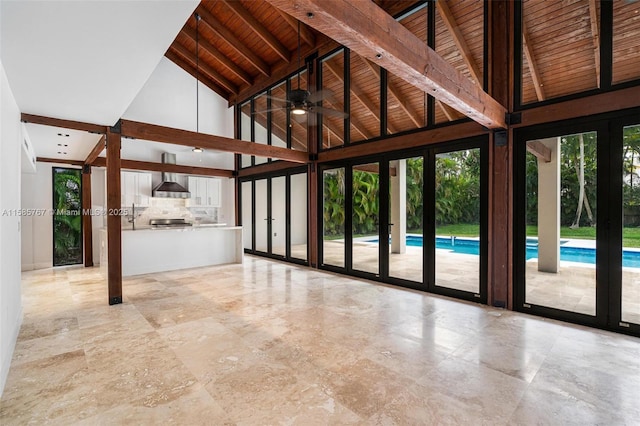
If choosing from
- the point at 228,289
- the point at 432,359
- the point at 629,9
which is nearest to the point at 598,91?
the point at 629,9

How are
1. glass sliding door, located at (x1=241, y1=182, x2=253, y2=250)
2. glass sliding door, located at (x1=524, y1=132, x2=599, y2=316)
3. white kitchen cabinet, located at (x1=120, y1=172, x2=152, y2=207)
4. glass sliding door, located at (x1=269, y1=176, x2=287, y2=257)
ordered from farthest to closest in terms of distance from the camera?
glass sliding door, located at (x1=241, y1=182, x2=253, y2=250) → glass sliding door, located at (x1=269, y1=176, x2=287, y2=257) → white kitchen cabinet, located at (x1=120, y1=172, x2=152, y2=207) → glass sliding door, located at (x1=524, y1=132, x2=599, y2=316)

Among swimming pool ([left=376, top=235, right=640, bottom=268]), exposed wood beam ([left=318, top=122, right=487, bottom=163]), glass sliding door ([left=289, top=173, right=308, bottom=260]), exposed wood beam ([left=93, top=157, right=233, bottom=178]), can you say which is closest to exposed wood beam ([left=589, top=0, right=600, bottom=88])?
exposed wood beam ([left=318, top=122, right=487, bottom=163])

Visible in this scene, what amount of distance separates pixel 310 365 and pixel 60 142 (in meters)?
5.91

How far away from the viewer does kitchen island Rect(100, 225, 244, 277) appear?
6395mm

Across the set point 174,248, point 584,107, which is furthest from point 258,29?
point 584,107

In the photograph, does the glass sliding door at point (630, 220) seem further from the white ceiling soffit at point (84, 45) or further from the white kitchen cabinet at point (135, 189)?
the white kitchen cabinet at point (135, 189)

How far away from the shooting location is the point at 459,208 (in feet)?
15.6

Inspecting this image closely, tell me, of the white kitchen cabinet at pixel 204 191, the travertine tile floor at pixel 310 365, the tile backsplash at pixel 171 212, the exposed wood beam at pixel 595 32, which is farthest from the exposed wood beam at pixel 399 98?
the tile backsplash at pixel 171 212

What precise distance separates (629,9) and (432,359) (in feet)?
13.8

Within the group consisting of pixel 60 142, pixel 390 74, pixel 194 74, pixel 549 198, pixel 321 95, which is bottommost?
pixel 549 198

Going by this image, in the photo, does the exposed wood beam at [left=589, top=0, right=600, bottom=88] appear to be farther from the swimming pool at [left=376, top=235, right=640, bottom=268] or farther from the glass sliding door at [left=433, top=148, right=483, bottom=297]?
the swimming pool at [left=376, top=235, right=640, bottom=268]

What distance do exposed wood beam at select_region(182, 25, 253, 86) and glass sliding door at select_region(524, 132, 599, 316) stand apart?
288 inches

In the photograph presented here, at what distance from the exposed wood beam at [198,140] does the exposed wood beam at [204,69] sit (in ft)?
11.9

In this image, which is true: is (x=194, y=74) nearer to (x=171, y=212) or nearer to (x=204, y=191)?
(x=204, y=191)
